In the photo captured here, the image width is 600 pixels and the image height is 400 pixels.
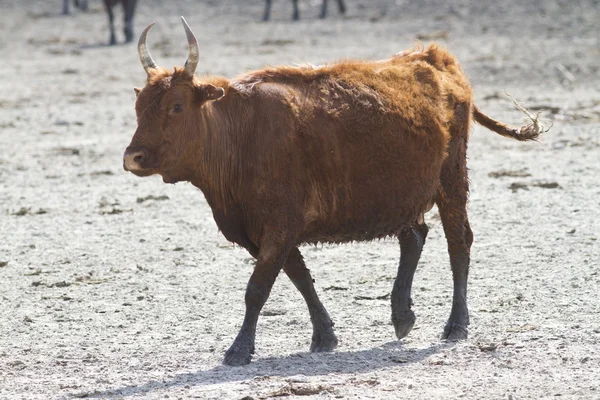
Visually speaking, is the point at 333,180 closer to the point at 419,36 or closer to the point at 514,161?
the point at 514,161

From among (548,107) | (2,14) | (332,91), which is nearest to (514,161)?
(548,107)

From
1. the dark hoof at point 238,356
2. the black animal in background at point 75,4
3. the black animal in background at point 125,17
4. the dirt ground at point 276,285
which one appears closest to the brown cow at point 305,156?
the dark hoof at point 238,356

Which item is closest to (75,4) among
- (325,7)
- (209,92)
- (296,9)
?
(296,9)

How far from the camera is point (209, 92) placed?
6.48m

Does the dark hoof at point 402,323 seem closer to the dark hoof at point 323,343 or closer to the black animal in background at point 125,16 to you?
the dark hoof at point 323,343

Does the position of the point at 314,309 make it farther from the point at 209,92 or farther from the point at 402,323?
the point at 209,92

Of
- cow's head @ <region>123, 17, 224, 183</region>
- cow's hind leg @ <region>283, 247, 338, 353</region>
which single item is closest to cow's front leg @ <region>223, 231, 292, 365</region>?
cow's hind leg @ <region>283, 247, 338, 353</region>

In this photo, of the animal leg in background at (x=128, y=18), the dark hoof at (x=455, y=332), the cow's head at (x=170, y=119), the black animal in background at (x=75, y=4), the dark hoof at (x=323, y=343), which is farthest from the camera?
the black animal in background at (x=75, y=4)

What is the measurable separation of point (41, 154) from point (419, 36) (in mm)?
11817

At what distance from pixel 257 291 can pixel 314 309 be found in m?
0.54

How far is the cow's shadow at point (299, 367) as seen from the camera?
6086mm

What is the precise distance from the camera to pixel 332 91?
22.5 feet

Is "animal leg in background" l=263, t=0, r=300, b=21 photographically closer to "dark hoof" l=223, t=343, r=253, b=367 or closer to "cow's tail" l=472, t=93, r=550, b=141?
"cow's tail" l=472, t=93, r=550, b=141

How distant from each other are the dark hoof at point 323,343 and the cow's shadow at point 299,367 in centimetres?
10
